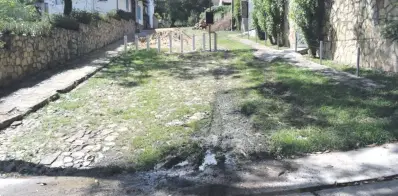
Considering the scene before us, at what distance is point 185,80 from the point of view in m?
11.0

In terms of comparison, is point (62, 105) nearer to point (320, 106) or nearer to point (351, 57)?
point (320, 106)

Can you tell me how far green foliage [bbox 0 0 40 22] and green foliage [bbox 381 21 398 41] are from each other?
29.4 ft

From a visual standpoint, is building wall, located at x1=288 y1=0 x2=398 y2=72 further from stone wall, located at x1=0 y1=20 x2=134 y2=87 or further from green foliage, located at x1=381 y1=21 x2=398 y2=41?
stone wall, located at x1=0 y1=20 x2=134 y2=87

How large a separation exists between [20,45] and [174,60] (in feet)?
18.2

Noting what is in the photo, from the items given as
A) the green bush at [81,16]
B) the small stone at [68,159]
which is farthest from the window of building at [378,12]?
the green bush at [81,16]

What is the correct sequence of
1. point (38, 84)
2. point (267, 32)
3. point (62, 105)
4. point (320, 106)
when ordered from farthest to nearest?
point (267, 32), point (38, 84), point (62, 105), point (320, 106)

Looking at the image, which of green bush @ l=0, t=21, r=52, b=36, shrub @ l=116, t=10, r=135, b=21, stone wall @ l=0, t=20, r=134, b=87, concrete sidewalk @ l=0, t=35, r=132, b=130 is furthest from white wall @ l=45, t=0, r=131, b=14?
green bush @ l=0, t=21, r=52, b=36

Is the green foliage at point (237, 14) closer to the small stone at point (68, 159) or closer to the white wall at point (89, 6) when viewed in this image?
the white wall at point (89, 6)

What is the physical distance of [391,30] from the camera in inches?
326

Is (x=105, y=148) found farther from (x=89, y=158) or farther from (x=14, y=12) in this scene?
(x=14, y=12)

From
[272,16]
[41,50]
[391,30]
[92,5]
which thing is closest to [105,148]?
[391,30]

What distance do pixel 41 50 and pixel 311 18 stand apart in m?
8.30

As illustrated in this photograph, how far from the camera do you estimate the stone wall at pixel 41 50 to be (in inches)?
395

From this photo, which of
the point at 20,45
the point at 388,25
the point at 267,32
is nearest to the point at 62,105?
the point at 20,45
